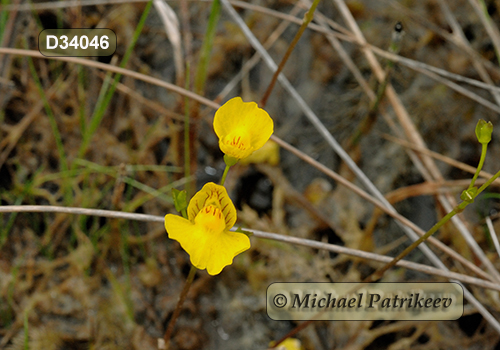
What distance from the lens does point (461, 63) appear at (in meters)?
→ 1.92

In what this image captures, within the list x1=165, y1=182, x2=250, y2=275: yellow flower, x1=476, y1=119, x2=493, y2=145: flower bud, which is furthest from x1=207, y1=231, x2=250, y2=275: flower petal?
x1=476, y1=119, x2=493, y2=145: flower bud

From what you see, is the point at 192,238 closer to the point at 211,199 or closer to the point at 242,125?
the point at 211,199

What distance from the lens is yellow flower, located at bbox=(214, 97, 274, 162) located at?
99 centimetres

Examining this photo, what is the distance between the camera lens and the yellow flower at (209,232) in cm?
96

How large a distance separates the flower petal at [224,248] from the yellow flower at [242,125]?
205mm

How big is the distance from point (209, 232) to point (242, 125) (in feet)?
0.94

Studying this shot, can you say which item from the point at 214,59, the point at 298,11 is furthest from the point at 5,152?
the point at 298,11

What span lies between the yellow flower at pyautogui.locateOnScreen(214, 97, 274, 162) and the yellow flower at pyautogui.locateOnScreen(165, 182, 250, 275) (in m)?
0.12

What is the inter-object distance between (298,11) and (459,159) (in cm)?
105

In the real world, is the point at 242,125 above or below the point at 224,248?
above

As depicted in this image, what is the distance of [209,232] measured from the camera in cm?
101

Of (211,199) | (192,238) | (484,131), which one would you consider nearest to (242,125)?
(211,199)

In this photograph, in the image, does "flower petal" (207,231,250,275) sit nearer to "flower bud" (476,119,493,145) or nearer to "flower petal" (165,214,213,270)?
"flower petal" (165,214,213,270)

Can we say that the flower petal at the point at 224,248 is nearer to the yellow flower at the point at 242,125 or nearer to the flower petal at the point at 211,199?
the flower petal at the point at 211,199
